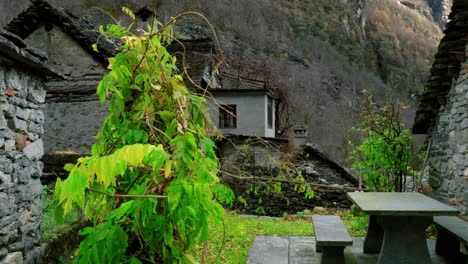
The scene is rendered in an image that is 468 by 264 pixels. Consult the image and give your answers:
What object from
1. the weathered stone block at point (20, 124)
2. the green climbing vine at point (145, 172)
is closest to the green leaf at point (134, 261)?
the green climbing vine at point (145, 172)

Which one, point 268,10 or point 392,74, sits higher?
point 268,10

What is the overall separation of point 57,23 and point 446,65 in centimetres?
824

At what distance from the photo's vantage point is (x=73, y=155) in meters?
7.34

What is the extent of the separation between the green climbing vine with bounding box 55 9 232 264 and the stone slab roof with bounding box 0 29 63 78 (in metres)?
1.53

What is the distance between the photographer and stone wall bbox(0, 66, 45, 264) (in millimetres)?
3352

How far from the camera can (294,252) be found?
526 cm

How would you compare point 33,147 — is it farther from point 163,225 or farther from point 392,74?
point 392,74

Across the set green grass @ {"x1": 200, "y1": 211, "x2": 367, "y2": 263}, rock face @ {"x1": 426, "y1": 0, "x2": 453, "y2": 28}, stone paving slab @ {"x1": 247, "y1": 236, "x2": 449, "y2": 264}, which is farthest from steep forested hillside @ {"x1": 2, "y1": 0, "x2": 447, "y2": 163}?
stone paving slab @ {"x1": 247, "y1": 236, "x2": 449, "y2": 264}

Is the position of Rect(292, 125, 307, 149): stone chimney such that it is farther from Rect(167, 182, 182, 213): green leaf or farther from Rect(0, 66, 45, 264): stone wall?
Rect(167, 182, 182, 213): green leaf

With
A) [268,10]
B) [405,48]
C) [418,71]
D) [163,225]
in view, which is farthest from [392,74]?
[163,225]

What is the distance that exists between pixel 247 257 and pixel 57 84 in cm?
668

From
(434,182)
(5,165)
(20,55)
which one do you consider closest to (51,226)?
(5,165)

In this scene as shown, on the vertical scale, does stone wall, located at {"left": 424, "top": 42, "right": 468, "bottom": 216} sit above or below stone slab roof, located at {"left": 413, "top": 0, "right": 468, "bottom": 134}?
below

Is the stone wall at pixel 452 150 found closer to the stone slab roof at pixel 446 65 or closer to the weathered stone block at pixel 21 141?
the stone slab roof at pixel 446 65
